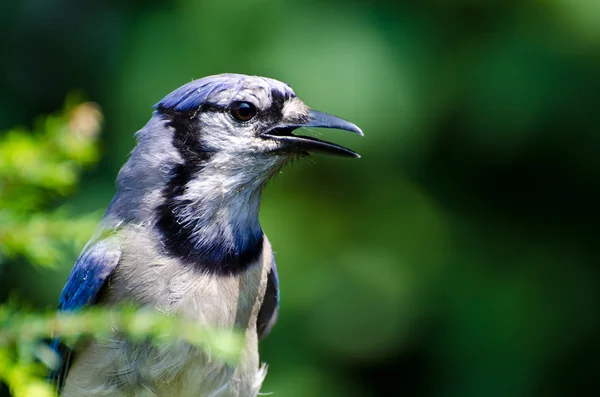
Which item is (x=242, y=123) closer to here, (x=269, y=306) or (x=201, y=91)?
(x=201, y=91)

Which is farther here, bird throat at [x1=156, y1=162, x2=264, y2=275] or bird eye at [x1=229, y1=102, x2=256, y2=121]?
bird eye at [x1=229, y1=102, x2=256, y2=121]

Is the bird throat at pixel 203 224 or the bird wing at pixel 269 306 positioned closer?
the bird throat at pixel 203 224

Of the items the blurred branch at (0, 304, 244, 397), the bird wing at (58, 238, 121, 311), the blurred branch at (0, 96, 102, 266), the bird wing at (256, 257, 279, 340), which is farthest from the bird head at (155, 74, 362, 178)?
the blurred branch at (0, 304, 244, 397)

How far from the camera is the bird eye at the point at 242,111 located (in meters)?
1.99

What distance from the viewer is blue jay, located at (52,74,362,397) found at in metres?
1.87

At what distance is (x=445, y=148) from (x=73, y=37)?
5.73ft

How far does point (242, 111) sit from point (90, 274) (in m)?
0.54

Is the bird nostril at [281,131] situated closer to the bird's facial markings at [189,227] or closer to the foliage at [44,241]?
the bird's facial markings at [189,227]

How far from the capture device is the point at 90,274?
193 cm

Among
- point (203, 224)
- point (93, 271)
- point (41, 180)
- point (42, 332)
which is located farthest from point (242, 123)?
point (42, 332)

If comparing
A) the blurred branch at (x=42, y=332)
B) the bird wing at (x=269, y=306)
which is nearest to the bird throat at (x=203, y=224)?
the bird wing at (x=269, y=306)

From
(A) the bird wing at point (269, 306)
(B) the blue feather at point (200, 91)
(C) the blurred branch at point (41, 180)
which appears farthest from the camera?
(A) the bird wing at point (269, 306)

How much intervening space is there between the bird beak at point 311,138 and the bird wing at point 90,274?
0.47 m

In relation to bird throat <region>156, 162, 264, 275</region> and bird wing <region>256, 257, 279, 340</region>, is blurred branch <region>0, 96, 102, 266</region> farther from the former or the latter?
bird wing <region>256, 257, 279, 340</region>
